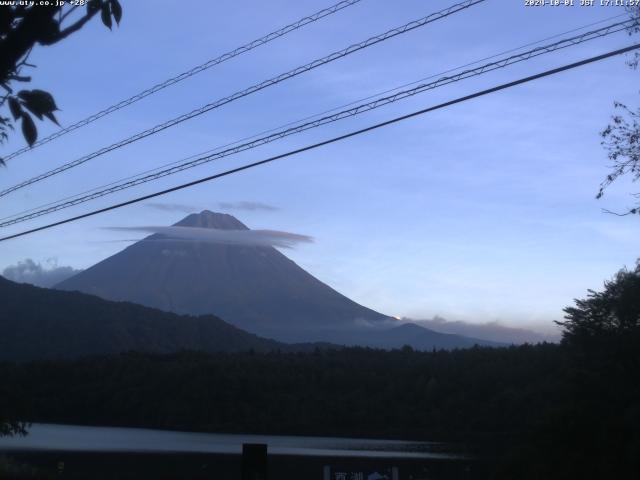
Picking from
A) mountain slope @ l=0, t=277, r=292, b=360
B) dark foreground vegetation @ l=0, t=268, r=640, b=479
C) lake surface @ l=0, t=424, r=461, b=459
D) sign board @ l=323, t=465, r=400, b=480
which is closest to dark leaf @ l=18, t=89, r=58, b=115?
sign board @ l=323, t=465, r=400, b=480

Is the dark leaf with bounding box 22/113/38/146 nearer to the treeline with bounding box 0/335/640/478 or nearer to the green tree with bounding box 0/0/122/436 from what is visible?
the green tree with bounding box 0/0/122/436

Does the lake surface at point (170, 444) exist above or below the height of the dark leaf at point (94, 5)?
below

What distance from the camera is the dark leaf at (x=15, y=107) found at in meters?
4.63

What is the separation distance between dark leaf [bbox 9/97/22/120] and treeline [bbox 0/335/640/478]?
64.1ft

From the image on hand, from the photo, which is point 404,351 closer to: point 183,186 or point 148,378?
point 148,378

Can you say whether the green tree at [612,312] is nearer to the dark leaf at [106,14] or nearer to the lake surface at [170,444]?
the lake surface at [170,444]

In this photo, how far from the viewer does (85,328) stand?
84938 millimetres

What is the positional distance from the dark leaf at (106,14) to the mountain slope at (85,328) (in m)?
73.9

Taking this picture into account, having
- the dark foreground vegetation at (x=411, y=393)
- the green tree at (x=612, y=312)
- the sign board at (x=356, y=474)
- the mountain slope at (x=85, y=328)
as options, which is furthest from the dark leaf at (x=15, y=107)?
the mountain slope at (x=85, y=328)

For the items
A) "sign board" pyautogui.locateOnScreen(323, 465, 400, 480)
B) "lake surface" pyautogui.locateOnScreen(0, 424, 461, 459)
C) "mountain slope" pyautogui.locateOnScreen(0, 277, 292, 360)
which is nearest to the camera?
"sign board" pyautogui.locateOnScreen(323, 465, 400, 480)

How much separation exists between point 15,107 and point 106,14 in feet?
2.61

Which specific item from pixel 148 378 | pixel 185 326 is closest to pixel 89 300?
pixel 185 326

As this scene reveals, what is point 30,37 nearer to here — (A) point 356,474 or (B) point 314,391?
(A) point 356,474

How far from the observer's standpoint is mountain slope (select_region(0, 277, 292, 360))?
7794 cm
